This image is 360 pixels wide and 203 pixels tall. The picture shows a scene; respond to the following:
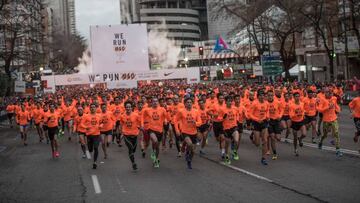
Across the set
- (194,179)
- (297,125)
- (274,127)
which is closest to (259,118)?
(274,127)

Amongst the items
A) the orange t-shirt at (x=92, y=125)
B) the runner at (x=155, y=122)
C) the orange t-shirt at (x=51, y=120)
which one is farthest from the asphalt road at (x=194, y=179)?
the orange t-shirt at (x=51, y=120)

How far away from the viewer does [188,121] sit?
544 inches

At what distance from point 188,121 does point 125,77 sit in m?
18.4

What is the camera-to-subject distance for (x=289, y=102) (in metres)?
17.0

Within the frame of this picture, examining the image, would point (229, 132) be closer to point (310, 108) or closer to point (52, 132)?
point (310, 108)

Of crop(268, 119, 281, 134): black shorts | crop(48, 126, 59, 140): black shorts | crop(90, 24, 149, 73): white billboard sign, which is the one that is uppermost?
crop(90, 24, 149, 73): white billboard sign

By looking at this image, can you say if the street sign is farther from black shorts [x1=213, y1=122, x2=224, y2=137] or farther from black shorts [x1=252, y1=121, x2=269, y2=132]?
black shorts [x1=252, y1=121, x2=269, y2=132]

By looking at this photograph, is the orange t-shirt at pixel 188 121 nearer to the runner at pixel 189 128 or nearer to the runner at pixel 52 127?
the runner at pixel 189 128

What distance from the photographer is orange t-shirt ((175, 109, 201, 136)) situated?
1382 centimetres

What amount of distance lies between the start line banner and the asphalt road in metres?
14.3

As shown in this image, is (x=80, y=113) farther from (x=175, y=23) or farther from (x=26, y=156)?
(x=175, y=23)

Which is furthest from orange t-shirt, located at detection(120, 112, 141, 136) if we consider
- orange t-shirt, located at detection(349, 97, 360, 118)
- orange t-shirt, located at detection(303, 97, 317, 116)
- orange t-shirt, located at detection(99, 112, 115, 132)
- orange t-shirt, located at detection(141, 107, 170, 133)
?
orange t-shirt, located at detection(303, 97, 317, 116)

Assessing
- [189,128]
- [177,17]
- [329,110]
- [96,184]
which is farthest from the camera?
[177,17]

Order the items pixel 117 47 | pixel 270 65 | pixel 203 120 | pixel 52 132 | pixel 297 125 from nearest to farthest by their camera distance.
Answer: pixel 297 125, pixel 203 120, pixel 52 132, pixel 117 47, pixel 270 65
